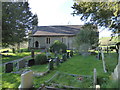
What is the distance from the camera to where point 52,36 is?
24.9 m

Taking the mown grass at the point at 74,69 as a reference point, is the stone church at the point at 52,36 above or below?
above

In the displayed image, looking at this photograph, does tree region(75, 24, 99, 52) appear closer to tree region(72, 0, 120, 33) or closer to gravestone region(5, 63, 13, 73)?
tree region(72, 0, 120, 33)

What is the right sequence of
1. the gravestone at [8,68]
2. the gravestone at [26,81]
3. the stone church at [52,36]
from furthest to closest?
1. the stone church at [52,36]
2. the gravestone at [8,68]
3. the gravestone at [26,81]

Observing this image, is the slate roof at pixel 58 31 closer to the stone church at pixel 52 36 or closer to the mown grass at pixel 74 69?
the stone church at pixel 52 36

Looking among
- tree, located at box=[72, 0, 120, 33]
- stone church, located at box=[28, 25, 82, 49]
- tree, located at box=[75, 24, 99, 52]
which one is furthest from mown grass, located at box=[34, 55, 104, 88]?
stone church, located at box=[28, 25, 82, 49]

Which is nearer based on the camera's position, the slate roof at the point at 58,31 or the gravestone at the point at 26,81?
the gravestone at the point at 26,81

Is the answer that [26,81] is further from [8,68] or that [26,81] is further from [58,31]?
[58,31]

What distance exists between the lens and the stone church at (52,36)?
24.5 metres

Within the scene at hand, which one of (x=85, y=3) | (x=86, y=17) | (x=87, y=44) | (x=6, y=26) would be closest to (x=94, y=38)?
(x=87, y=44)

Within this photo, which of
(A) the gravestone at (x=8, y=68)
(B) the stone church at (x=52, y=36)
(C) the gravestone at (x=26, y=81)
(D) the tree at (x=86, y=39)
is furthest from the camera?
(B) the stone church at (x=52, y=36)

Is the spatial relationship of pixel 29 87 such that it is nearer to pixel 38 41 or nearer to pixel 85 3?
pixel 85 3

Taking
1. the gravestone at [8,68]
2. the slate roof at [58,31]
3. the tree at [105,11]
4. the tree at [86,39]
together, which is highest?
the slate roof at [58,31]

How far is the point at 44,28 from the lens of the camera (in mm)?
27906

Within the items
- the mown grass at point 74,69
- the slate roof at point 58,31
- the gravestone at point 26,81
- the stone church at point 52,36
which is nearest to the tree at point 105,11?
the mown grass at point 74,69
